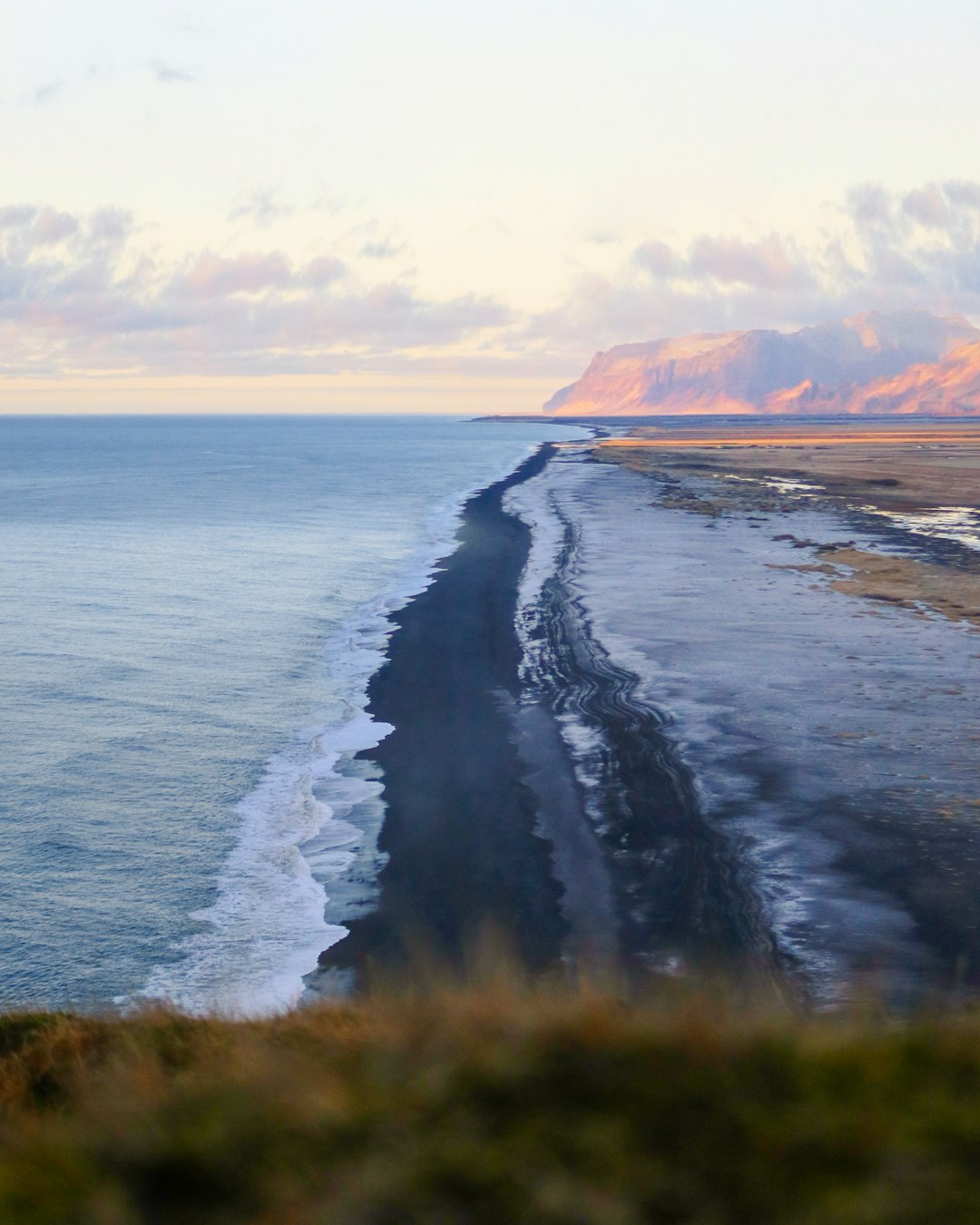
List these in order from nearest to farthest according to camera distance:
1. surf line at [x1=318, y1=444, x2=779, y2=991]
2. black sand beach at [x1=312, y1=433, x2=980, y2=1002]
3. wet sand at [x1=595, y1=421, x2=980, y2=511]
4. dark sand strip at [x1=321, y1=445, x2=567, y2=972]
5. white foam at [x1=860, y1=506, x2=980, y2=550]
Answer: black sand beach at [x1=312, y1=433, x2=980, y2=1002] → surf line at [x1=318, y1=444, x2=779, y2=991] → dark sand strip at [x1=321, y1=445, x2=567, y2=972] → white foam at [x1=860, y1=506, x2=980, y2=550] → wet sand at [x1=595, y1=421, x2=980, y2=511]

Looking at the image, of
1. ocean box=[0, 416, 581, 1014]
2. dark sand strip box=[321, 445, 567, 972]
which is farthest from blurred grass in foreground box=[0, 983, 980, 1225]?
dark sand strip box=[321, 445, 567, 972]

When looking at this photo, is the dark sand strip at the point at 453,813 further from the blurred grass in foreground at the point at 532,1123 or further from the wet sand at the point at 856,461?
the wet sand at the point at 856,461

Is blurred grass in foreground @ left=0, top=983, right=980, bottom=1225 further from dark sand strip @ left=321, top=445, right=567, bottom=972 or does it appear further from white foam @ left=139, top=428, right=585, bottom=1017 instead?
dark sand strip @ left=321, top=445, right=567, bottom=972

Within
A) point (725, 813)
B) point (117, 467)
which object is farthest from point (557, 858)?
point (117, 467)

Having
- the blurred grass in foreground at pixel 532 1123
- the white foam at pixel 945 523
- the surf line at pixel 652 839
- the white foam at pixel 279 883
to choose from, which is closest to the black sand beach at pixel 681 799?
the surf line at pixel 652 839

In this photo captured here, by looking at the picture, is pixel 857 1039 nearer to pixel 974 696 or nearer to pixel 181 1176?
pixel 181 1176
